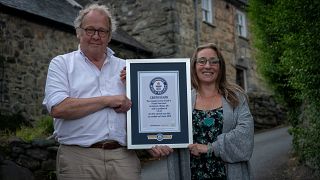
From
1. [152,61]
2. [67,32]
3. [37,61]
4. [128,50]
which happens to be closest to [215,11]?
[128,50]

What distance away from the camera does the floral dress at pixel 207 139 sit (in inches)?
131

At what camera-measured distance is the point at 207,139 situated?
132 inches

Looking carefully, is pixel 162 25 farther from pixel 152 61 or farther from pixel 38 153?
pixel 152 61

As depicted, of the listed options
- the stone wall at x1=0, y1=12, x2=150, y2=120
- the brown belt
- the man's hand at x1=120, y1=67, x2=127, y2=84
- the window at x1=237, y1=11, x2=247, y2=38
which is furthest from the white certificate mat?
the window at x1=237, y1=11, x2=247, y2=38

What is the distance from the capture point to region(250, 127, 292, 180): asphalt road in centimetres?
843

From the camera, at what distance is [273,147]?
A: 446 inches

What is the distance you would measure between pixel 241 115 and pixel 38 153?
5311 mm

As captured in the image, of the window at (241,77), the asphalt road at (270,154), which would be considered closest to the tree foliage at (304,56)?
the asphalt road at (270,154)

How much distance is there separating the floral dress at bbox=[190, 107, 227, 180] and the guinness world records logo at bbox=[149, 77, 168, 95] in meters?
0.34

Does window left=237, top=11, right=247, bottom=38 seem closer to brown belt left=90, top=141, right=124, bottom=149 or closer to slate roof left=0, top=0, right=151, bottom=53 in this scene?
slate roof left=0, top=0, right=151, bottom=53

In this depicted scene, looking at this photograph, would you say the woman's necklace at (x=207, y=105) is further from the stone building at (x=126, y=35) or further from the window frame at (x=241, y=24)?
the window frame at (x=241, y=24)

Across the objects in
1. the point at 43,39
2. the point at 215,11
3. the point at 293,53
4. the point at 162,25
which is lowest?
the point at 293,53

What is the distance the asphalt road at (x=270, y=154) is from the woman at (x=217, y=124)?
481cm

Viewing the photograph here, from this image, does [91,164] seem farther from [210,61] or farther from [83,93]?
[210,61]
